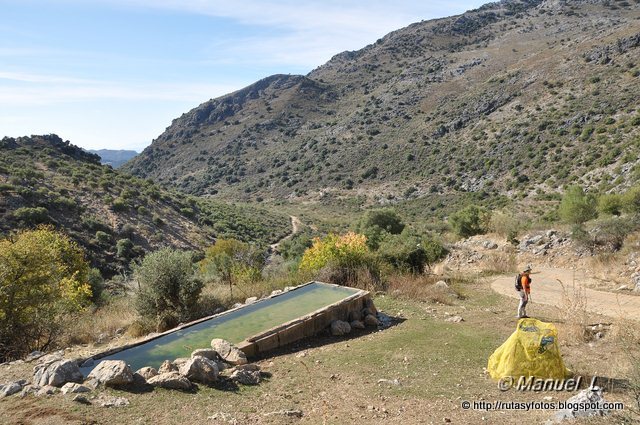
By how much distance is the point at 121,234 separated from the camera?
34.3m

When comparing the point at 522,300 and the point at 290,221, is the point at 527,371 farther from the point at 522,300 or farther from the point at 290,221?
the point at 290,221

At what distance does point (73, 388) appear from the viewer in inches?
269

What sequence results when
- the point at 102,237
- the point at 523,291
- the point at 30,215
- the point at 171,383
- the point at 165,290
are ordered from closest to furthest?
1. the point at 171,383
2. the point at 523,291
3. the point at 165,290
4. the point at 30,215
5. the point at 102,237

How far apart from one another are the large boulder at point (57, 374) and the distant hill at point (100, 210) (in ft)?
81.5

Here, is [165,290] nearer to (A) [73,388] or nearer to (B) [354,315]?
(B) [354,315]

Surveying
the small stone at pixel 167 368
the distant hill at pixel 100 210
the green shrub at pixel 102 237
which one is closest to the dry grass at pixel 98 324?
the small stone at pixel 167 368

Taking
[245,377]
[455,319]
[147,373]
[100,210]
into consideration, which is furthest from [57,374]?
[100,210]

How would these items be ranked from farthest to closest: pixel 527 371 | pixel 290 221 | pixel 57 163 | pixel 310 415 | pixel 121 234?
pixel 290 221 → pixel 57 163 → pixel 121 234 → pixel 527 371 → pixel 310 415

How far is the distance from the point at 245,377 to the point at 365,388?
Result: 2236mm

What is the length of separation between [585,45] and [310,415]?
227ft

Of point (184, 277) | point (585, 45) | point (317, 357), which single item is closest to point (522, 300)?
point (317, 357)

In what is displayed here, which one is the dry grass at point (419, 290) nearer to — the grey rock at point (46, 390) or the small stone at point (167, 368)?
the small stone at point (167, 368)

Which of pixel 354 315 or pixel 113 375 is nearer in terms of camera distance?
pixel 113 375

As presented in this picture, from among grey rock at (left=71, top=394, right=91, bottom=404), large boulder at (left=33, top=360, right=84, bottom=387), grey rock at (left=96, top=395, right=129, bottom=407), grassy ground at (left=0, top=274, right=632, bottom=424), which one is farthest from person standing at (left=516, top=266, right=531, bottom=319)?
large boulder at (left=33, top=360, right=84, bottom=387)
